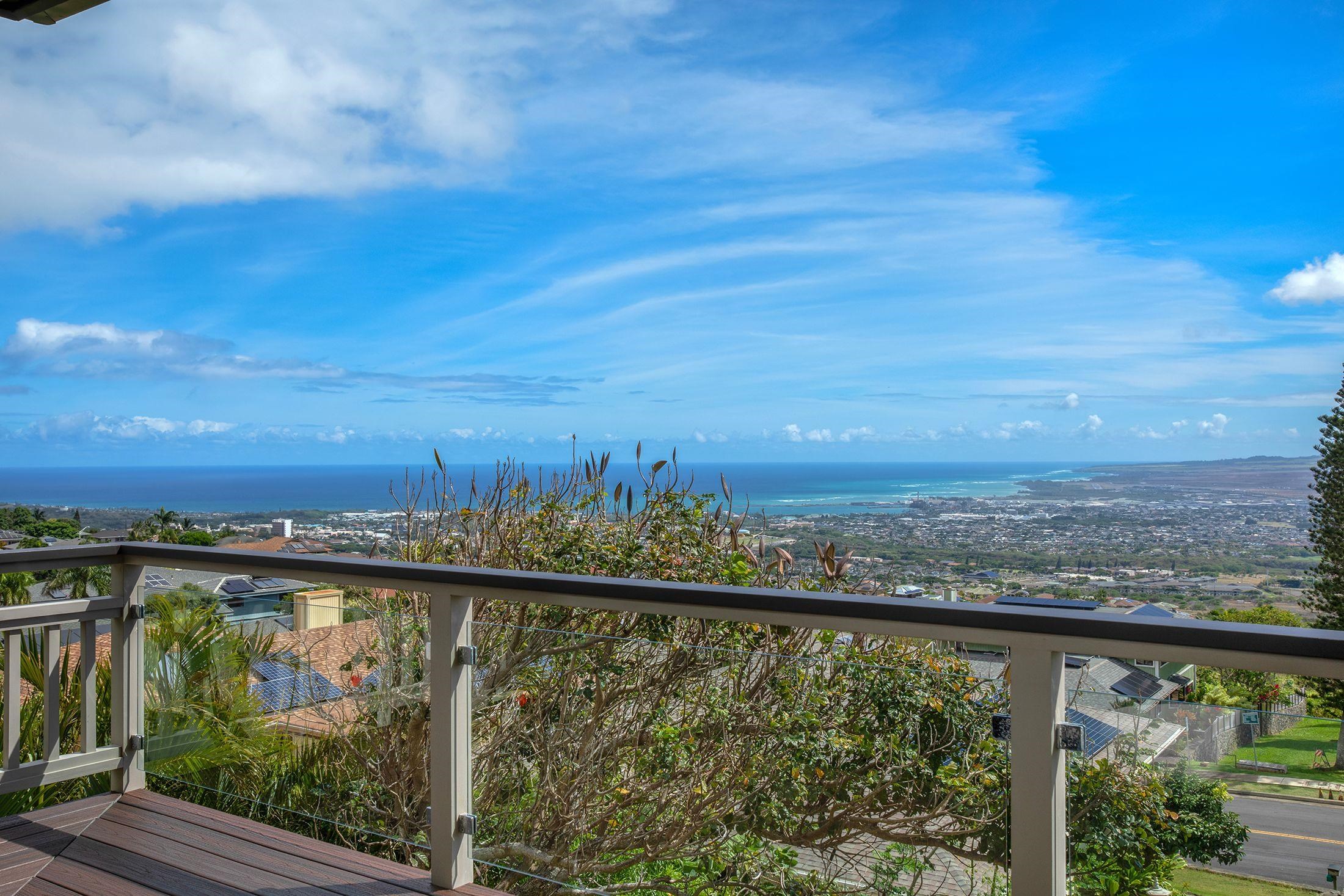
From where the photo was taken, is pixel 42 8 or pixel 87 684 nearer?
pixel 42 8

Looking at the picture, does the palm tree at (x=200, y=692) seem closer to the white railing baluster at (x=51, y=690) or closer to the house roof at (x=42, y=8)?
the white railing baluster at (x=51, y=690)

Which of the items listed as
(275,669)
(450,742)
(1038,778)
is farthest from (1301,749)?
(275,669)

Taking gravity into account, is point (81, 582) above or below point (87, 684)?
above

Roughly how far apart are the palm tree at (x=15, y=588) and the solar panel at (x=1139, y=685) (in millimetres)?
3996

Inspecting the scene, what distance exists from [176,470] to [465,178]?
6053 cm

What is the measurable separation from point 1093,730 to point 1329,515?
14997mm

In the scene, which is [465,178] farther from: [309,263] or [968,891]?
[968,891]

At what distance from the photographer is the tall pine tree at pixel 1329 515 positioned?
13.4 meters

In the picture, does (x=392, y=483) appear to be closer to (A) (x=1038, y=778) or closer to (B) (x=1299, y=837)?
(A) (x=1038, y=778)

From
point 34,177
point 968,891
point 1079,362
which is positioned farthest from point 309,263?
point 968,891

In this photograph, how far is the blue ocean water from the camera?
5.67 m

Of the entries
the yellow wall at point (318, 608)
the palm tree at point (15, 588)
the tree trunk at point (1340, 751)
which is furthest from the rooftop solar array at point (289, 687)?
the tree trunk at point (1340, 751)

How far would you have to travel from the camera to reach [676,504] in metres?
4.62

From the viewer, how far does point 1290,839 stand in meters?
1.58
